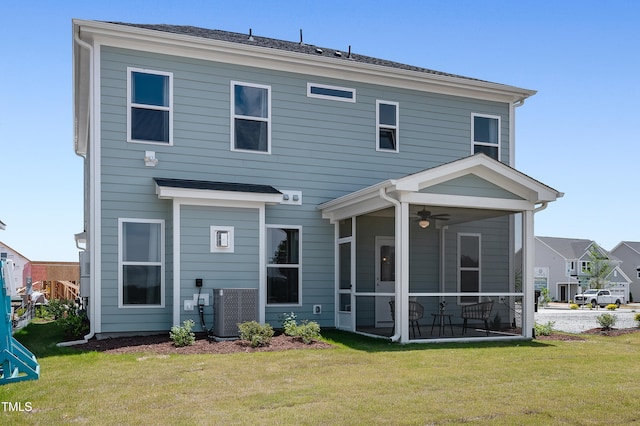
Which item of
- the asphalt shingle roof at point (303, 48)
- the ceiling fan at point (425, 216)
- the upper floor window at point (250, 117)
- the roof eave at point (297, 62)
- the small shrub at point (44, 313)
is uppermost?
the asphalt shingle roof at point (303, 48)

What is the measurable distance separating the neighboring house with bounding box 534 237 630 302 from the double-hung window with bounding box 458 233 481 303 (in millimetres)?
42714

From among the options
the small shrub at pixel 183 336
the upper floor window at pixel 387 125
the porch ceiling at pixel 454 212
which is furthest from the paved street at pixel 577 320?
the small shrub at pixel 183 336

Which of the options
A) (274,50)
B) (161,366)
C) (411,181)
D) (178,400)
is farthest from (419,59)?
(178,400)

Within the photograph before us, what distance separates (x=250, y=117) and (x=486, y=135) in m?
5.86

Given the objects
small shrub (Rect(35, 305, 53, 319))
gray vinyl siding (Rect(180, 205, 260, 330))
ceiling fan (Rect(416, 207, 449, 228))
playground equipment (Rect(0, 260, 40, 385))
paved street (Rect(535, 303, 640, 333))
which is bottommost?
paved street (Rect(535, 303, 640, 333))

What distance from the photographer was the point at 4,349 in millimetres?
6871

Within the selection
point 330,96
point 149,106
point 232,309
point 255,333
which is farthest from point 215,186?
point 330,96

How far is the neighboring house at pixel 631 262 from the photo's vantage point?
5872 centimetres

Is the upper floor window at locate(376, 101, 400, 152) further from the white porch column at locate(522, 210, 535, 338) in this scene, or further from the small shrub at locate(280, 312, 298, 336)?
the small shrub at locate(280, 312, 298, 336)

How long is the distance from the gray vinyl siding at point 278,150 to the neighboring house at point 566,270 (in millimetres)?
44245

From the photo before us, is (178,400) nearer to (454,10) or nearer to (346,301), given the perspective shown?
(346,301)

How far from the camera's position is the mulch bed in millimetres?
9539

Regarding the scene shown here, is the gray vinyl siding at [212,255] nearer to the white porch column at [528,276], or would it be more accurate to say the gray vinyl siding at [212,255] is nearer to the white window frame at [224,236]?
the white window frame at [224,236]

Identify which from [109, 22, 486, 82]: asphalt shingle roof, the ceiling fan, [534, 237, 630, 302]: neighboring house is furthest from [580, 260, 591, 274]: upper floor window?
the ceiling fan
